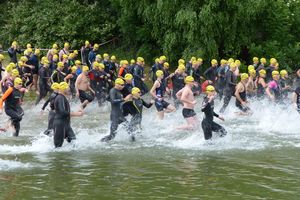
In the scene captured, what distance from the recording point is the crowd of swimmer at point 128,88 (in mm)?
13945

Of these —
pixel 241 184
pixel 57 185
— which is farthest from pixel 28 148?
pixel 241 184

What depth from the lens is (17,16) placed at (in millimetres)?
32406

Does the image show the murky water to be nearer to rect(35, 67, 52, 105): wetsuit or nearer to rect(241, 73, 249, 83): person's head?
rect(241, 73, 249, 83): person's head

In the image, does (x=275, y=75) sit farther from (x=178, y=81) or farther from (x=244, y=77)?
(x=178, y=81)

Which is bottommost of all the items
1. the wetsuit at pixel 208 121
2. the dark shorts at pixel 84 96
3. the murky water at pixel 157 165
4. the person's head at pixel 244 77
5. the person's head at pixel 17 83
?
the murky water at pixel 157 165

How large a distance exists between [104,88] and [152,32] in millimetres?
7633

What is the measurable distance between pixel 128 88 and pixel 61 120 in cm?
310

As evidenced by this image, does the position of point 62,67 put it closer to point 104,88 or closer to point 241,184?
point 104,88

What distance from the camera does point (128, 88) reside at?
52.2 feet

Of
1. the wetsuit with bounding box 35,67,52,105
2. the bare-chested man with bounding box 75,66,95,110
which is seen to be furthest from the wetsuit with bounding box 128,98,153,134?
the wetsuit with bounding box 35,67,52,105

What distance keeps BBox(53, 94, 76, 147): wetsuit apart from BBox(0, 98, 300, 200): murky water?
37 centimetres

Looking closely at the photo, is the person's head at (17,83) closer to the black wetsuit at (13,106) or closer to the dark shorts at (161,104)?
the black wetsuit at (13,106)

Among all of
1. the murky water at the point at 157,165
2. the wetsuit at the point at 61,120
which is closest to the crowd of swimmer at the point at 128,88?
the wetsuit at the point at 61,120

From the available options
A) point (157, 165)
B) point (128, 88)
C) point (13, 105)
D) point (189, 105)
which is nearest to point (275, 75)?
point (189, 105)
